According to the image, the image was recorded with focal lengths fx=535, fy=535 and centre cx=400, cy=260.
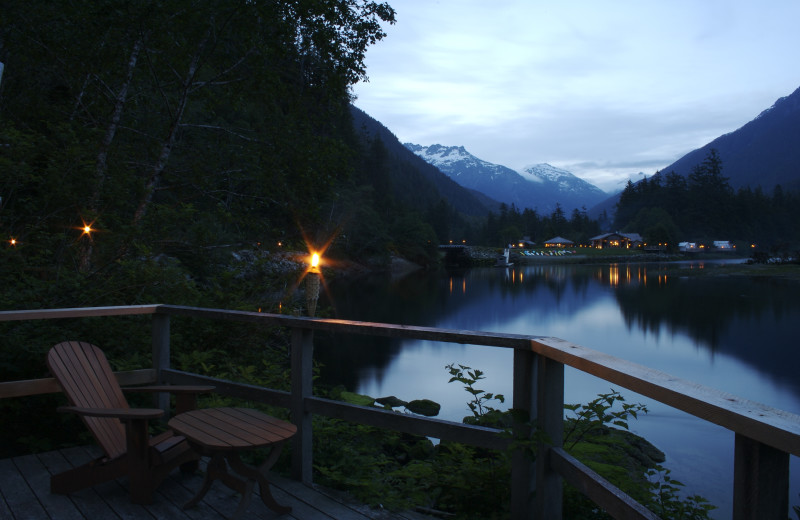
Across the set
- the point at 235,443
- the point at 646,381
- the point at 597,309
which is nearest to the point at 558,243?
the point at 597,309

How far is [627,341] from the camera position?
2367 centimetres

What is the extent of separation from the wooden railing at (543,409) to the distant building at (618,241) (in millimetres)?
114925

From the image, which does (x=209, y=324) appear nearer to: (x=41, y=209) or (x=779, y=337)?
(x=41, y=209)

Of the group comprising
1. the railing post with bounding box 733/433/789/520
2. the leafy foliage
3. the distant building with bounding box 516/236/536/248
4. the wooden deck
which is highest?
the distant building with bounding box 516/236/536/248

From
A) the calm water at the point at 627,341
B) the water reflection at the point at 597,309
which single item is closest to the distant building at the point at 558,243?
the water reflection at the point at 597,309

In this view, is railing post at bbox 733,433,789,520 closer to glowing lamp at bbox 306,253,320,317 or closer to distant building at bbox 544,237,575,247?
glowing lamp at bbox 306,253,320,317

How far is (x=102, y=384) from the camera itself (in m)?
3.06

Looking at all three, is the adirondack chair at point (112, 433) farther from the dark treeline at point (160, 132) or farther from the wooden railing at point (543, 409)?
the dark treeline at point (160, 132)

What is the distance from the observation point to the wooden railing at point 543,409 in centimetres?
117

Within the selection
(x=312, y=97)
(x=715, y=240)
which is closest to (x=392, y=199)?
(x=312, y=97)

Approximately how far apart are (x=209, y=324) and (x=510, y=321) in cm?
2519

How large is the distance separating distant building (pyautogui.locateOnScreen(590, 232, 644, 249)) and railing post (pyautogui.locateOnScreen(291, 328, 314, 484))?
114916 millimetres

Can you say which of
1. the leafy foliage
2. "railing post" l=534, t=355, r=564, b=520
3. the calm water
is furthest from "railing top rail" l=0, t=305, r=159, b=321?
the calm water

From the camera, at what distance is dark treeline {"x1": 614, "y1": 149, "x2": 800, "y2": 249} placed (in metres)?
110
